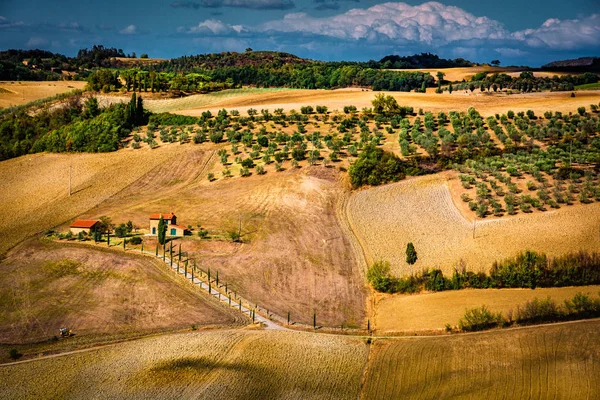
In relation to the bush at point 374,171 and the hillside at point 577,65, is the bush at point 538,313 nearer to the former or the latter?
the bush at point 374,171

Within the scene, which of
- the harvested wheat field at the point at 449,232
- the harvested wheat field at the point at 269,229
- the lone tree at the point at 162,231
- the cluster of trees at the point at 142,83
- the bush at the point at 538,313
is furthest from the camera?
the cluster of trees at the point at 142,83

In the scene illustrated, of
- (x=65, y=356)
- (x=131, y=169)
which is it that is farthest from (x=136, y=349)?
(x=131, y=169)

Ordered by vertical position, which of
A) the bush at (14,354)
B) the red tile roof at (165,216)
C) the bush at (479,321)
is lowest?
the bush at (14,354)

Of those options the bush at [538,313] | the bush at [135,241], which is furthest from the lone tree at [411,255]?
the bush at [135,241]

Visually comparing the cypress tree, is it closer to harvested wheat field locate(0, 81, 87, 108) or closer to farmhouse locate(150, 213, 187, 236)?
harvested wheat field locate(0, 81, 87, 108)

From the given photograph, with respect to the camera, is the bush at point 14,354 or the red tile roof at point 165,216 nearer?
the bush at point 14,354

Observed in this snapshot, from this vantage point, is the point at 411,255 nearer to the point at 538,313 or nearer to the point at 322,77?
the point at 538,313

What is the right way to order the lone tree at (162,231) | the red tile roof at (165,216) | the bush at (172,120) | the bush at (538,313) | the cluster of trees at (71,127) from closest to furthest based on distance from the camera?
the bush at (538,313), the lone tree at (162,231), the red tile roof at (165,216), the cluster of trees at (71,127), the bush at (172,120)
